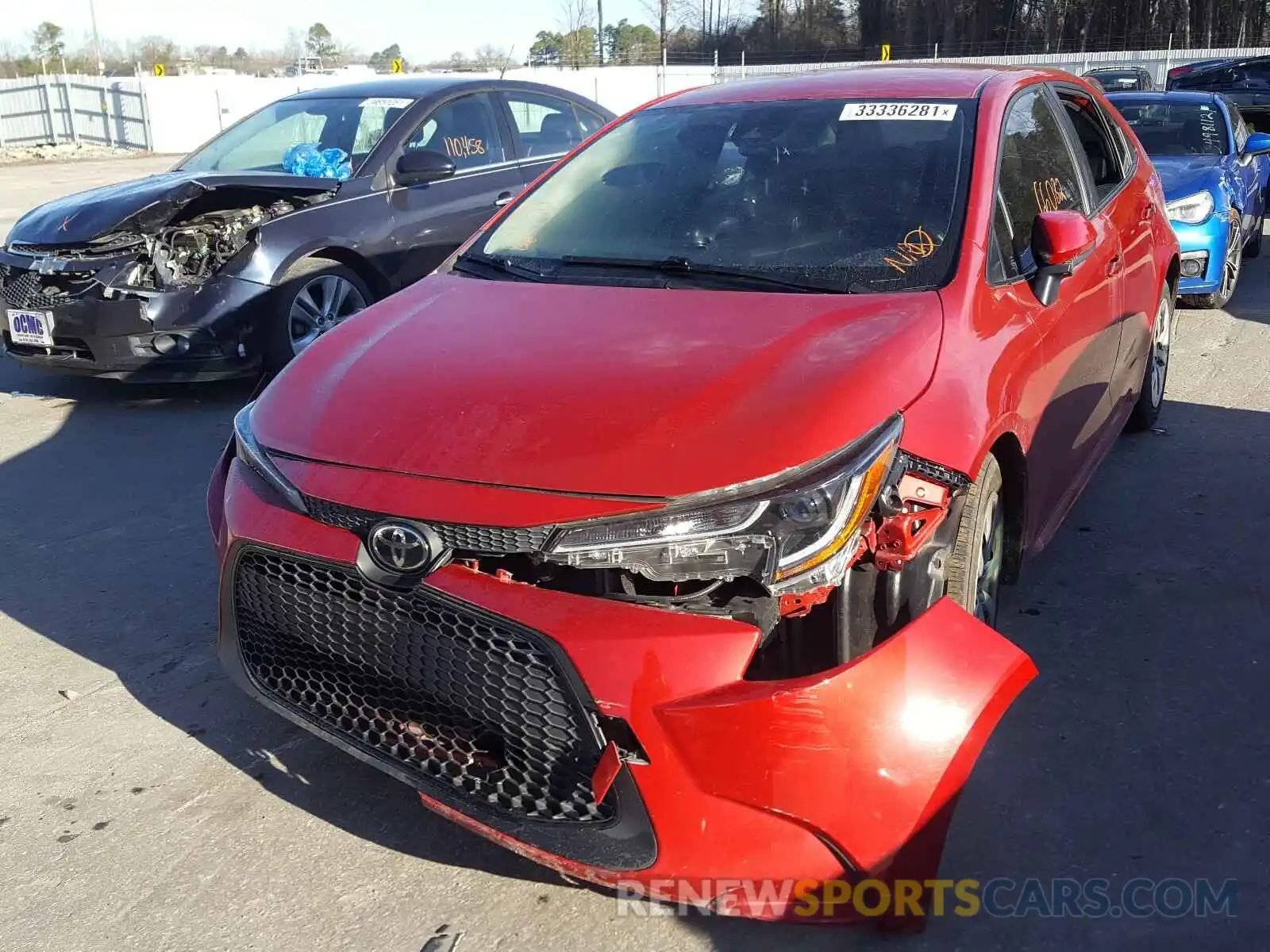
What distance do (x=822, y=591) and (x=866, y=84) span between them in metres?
2.26

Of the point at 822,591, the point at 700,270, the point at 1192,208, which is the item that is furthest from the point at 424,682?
the point at 1192,208

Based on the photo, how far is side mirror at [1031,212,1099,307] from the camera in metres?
3.23

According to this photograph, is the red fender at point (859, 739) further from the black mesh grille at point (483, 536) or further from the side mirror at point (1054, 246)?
the side mirror at point (1054, 246)

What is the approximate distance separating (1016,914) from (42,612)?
10.6ft

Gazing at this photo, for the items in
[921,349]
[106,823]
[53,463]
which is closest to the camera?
[921,349]

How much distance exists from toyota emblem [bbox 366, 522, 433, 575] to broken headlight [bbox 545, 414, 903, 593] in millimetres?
248

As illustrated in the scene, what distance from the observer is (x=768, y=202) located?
137 inches

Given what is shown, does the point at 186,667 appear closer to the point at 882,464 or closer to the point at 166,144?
the point at 882,464

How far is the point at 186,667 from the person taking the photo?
141 inches

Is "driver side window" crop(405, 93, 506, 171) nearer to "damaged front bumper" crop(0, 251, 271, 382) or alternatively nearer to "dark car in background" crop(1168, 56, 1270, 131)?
"damaged front bumper" crop(0, 251, 271, 382)

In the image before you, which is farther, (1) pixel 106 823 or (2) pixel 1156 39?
(2) pixel 1156 39

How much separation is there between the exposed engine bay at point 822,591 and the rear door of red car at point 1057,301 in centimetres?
89

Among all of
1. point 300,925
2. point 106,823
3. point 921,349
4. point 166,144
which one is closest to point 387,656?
point 300,925

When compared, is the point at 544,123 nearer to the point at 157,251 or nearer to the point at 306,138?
the point at 306,138
